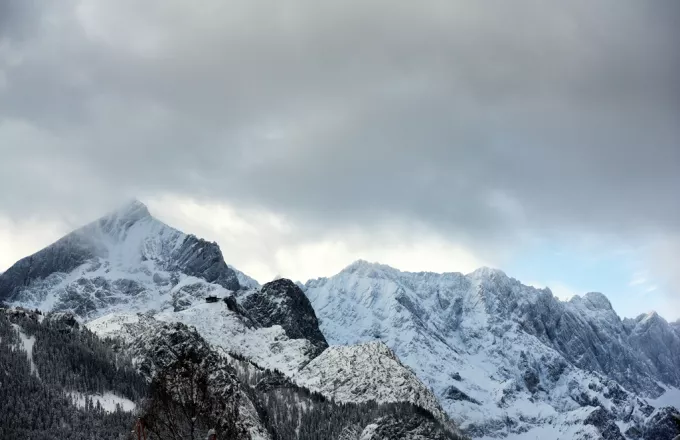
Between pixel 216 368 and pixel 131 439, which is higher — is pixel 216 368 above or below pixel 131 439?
above

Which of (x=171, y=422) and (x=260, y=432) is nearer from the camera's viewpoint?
(x=171, y=422)

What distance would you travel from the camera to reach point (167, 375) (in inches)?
3162

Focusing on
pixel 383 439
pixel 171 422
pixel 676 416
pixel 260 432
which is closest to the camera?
pixel 676 416

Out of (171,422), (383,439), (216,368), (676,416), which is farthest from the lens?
(383,439)

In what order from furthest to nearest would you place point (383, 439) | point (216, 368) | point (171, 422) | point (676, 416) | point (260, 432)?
1. point (383, 439)
2. point (260, 432)
3. point (216, 368)
4. point (171, 422)
5. point (676, 416)

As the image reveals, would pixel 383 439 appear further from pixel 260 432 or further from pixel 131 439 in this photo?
pixel 131 439

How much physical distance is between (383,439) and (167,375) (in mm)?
126960

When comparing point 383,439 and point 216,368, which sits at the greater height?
point 216,368

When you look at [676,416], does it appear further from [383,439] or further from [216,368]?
[383,439]

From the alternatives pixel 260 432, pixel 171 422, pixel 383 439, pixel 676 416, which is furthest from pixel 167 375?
pixel 383 439

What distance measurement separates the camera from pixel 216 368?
131375 millimetres

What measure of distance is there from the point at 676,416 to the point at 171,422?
47.2 metres

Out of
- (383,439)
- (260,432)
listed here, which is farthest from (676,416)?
(383,439)

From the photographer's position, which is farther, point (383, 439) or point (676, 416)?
point (383, 439)
